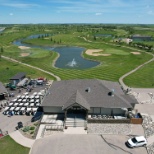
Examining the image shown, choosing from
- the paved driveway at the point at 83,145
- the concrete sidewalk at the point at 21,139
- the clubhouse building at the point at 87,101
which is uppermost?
the clubhouse building at the point at 87,101

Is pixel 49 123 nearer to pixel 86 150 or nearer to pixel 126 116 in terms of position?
pixel 86 150

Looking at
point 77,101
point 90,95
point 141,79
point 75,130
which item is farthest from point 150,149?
point 141,79

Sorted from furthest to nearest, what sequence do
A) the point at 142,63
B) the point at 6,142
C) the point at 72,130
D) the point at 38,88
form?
the point at 142,63 → the point at 38,88 → the point at 72,130 → the point at 6,142

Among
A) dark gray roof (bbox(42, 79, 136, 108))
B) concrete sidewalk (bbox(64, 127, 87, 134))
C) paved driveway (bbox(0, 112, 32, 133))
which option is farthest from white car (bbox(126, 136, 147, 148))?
paved driveway (bbox(0, 112, 32, 133))

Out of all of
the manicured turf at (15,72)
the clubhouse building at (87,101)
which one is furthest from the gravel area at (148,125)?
the manicured turf at (15,72)

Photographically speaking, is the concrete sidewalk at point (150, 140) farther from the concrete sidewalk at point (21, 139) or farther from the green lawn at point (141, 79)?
the green lawn at point (141, 79)

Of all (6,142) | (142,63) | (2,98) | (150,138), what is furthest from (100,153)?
(142,63)
